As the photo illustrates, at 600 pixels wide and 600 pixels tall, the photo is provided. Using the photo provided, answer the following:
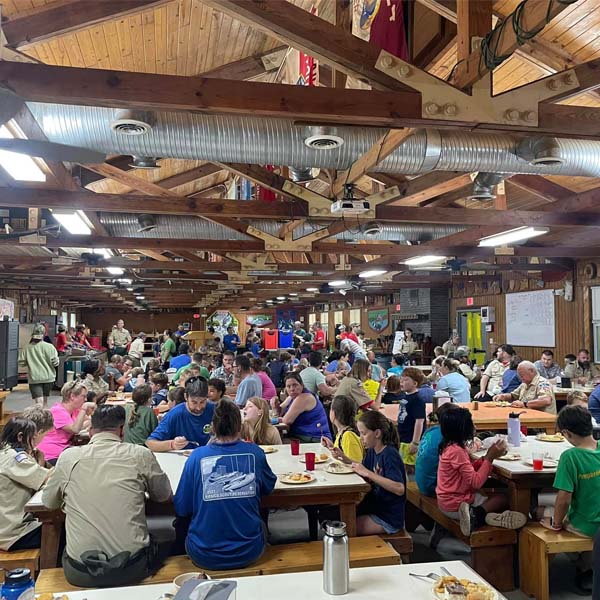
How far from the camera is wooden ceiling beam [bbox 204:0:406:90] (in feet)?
8.88

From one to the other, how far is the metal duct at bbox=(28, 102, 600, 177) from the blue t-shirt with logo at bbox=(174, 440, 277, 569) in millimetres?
1999

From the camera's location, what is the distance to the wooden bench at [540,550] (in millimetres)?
3385

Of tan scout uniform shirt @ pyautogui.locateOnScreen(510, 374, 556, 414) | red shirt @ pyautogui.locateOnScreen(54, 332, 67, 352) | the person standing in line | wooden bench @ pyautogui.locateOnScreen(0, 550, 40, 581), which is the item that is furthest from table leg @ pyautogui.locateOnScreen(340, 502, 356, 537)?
red shirt @ pyautogui.locateOnScreen(54, 332, 67, 352)

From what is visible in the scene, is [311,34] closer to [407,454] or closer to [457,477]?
[457,477]

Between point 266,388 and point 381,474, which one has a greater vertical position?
point 266,388

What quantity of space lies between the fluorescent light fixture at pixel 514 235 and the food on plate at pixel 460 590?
5406mm

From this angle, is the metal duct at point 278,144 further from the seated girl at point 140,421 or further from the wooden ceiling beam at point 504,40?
the seated girl at point 140,421

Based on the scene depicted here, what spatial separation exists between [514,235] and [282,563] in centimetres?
550

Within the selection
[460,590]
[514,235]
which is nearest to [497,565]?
[460,590]

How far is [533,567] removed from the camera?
11.5 ft

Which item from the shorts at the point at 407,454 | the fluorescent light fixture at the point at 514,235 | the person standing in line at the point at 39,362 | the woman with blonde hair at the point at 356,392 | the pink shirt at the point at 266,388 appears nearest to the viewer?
the shorts at the point at 407,454

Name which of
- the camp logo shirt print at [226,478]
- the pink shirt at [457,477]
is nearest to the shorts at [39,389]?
the camp logo shirt print at [226,478]

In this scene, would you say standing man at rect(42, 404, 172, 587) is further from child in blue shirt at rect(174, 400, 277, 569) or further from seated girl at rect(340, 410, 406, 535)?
seated girl at rect(340, 410, 406, 535)

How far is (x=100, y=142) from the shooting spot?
3.47 m
